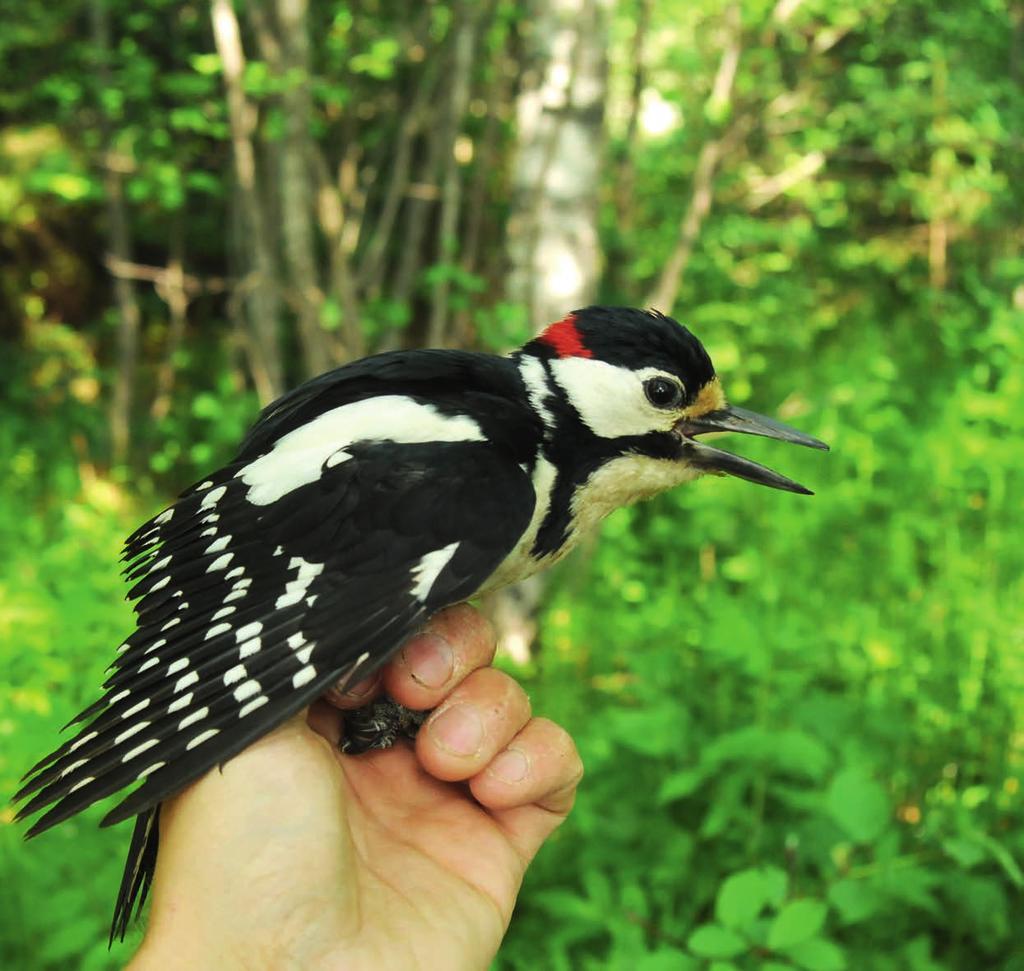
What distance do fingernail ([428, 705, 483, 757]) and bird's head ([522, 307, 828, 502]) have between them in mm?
480

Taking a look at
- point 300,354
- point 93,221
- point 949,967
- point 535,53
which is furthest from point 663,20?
point 949,967

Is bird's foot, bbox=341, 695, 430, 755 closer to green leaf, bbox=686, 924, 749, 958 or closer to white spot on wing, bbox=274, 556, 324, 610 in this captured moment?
white spot on wing, bbox=274, 556, 324, 610

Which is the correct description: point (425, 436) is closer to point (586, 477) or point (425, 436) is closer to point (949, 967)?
point (586, 477)

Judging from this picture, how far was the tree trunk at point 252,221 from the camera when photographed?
3926 millimetres

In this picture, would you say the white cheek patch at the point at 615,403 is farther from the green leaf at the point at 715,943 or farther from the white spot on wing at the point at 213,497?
the green leaf at the point at 715,943

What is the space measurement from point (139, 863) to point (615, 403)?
111cm

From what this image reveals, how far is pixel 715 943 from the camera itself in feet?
5.14

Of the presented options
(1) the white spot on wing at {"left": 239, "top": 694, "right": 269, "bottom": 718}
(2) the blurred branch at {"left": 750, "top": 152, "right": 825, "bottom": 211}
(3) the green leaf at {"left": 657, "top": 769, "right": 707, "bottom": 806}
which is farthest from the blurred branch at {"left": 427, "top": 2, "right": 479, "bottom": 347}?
(1) the white spot on wing at {"left": 239, "top": 694, "right": 269, "bottom": 718}

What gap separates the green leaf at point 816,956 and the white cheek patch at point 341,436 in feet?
3.12

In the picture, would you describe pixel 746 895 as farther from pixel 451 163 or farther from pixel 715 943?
pixel 451 163

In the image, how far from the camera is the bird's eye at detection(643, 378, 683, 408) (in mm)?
1782

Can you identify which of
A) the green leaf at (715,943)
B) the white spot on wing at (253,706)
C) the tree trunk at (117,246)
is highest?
the white spot on wing at (253,706)

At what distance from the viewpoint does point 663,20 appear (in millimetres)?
5871

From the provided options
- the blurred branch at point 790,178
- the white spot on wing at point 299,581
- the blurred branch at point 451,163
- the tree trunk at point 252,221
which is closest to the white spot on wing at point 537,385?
the white spot on wing at point 299,581
